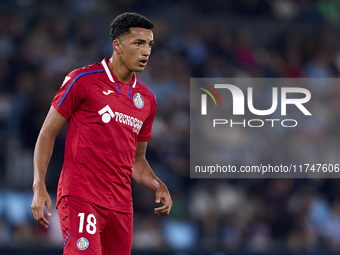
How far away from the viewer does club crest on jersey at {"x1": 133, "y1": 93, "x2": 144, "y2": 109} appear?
431cm

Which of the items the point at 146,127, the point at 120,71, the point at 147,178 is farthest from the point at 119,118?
the point at 147,178

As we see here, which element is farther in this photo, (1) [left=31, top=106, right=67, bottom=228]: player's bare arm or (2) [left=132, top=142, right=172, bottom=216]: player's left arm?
(2) [left=132, top=142, right=172, bottom=216]: player's left arm

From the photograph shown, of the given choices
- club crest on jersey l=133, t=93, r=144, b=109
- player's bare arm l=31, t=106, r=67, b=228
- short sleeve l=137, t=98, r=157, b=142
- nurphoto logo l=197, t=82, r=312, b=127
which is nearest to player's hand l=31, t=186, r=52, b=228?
player's bare arm l=31, t=106, r=67, b=228

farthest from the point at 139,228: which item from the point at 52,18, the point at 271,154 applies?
the point at 52,18

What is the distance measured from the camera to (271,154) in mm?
9406

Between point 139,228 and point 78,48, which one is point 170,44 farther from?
point 139,228

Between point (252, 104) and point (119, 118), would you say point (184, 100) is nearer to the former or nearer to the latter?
point (252, 104)

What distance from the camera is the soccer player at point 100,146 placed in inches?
155

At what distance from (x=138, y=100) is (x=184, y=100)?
5.19m

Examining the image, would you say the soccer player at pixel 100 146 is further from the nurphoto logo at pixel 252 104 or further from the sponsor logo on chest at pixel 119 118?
the nurphoto logo at pixel 252 104

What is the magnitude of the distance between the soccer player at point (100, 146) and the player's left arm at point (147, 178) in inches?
0.6

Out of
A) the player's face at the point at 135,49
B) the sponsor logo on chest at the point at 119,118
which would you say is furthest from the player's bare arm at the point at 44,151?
the player's face at the point at 135,49

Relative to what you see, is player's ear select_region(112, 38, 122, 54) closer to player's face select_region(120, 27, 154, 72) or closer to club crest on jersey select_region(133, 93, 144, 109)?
player's face select_region(120, 27, 154, 72)

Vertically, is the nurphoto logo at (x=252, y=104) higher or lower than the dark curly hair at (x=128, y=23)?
higher
